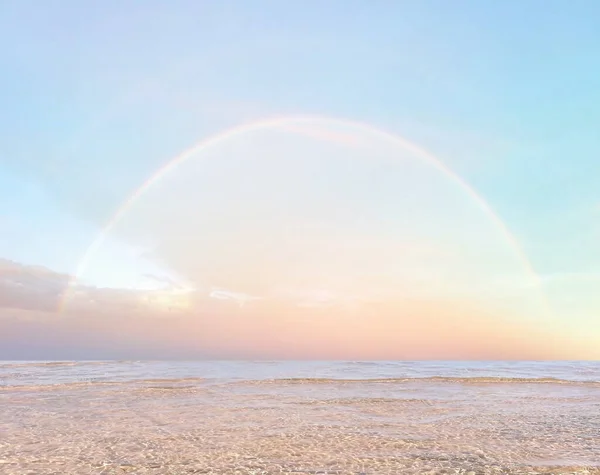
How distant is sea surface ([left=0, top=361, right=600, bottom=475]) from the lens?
1260 cm

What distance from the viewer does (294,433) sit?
16703 millimetres

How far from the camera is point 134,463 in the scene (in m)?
12.6

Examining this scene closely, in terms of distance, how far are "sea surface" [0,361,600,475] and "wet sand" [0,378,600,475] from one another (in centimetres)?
5

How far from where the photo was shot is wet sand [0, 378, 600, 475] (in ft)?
41.3

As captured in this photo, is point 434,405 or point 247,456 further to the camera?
point 434,405

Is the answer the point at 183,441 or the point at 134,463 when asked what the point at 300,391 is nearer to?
the point at 183,441

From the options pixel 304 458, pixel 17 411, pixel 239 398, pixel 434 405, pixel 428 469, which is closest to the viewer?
pixel 428 469

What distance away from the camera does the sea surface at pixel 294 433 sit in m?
12.6

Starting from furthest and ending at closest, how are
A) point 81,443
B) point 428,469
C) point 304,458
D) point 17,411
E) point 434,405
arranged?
point 434,405 → point 17,411 → point 81,443 → point 304,458 → point 428,469

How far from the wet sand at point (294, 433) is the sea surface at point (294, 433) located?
0.05 m

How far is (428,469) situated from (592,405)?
19.5 metres

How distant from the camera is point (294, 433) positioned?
16.7 meters

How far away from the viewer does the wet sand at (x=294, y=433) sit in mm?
12602

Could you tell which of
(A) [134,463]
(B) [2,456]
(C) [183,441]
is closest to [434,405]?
(C) [183,441]
